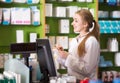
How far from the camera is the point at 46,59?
9.21 ft

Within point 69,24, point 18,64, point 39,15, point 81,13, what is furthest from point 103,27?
point 18,64

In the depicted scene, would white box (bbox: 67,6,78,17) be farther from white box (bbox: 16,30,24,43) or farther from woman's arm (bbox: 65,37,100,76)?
woman's arm (bbox: 65,37,100,76)

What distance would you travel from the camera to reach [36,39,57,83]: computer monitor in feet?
9.12

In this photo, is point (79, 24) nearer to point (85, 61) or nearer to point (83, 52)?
point (83, 52)

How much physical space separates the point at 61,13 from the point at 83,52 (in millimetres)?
2600

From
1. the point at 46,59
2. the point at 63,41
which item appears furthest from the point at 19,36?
the point at 46,59

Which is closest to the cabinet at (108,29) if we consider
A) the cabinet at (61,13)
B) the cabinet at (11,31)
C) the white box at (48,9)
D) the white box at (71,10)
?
the cabinet at (61,13)

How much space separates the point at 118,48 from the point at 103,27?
1.98 feet

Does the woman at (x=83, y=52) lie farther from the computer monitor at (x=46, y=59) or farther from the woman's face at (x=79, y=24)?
the computer monitor at (x=46, y=59)

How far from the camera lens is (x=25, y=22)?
545 cm

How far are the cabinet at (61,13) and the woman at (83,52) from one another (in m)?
2.30

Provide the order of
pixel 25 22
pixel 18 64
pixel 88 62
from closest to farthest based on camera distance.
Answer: pixel 18 64
pixel 88 62
pixel 25 22

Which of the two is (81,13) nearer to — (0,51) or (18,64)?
(18,64)

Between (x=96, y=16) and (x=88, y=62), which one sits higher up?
(x=96, y=16)
